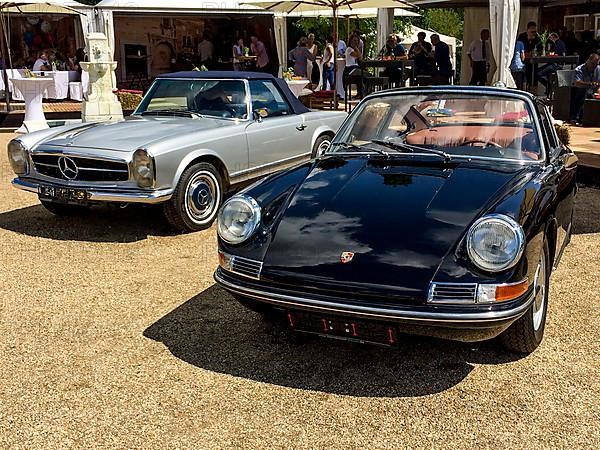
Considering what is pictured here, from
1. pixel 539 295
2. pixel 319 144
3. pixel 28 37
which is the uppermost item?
pixel 28 37

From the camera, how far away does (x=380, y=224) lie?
133 inches

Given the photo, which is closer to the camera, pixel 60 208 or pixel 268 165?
pixel 60 208

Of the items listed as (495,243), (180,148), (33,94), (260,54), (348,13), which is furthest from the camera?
(348,13)

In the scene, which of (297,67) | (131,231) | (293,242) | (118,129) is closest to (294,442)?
(293,242)

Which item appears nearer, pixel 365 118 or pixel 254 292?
pixel 254 292

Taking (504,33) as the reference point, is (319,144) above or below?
below

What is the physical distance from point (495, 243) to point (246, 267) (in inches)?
47.5

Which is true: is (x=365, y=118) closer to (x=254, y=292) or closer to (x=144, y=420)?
(x=254, y=292)

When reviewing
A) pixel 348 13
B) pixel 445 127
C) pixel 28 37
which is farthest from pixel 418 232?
pixel 28 37

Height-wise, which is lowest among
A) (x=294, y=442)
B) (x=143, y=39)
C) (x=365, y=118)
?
(x=294, y=442)

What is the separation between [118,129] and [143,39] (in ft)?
57.4

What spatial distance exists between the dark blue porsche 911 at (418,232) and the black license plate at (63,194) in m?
2.49

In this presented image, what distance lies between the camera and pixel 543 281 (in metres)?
3.72

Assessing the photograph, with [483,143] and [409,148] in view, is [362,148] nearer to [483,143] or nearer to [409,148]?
[409,148]
